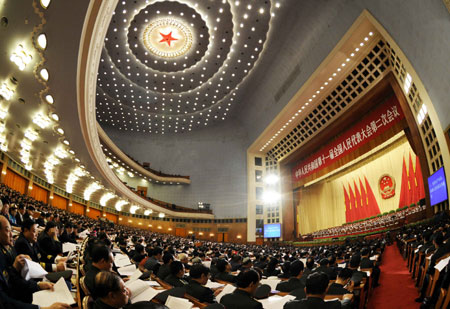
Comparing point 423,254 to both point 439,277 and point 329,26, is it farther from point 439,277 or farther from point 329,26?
point 329,26

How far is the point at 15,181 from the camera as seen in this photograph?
1560cm

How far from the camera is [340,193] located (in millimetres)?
22125

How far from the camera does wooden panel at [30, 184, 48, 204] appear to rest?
17612 mm

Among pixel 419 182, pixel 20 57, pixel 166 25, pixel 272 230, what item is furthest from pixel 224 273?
pixel 272 230

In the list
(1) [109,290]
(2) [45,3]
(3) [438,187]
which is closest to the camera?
(1) [109,290]

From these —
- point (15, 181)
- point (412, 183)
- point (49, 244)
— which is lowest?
point (49, 244)

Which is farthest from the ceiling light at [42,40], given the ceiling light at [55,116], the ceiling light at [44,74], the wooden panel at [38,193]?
the wooden panel at [38,193]

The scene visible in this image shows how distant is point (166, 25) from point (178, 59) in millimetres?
2739

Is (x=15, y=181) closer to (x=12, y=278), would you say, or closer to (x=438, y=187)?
(x=12, y=278)

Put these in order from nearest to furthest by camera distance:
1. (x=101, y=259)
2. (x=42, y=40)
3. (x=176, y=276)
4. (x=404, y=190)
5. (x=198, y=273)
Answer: (x=101, y=259)
(x=198, y=273)
(x=176, y=276)
(x=42, y=40)
(x=404, y=190)

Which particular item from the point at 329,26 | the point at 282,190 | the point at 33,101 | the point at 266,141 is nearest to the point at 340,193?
the point at 282,190

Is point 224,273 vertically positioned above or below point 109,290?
below

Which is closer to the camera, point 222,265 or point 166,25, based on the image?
point 222,265

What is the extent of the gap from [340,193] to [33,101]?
19445mm
